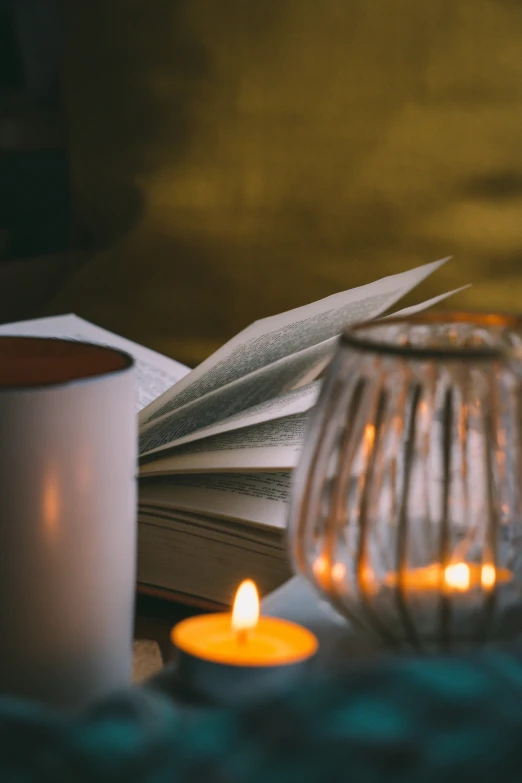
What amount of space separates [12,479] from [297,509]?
0.09 meters

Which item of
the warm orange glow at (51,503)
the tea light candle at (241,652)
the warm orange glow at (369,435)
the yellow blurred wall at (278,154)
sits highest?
the yellow blurred wall at (278,154)

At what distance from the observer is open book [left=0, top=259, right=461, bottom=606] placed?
47 centimetres

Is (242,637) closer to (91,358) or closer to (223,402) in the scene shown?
(91,358)

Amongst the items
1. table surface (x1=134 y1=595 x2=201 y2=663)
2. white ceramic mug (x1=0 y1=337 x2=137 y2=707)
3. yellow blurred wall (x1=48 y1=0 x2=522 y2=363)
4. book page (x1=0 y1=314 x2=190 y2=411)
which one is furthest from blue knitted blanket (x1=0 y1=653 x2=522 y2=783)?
yellow blurred wall (x1=48 y1=0 x2=522 y2=363)

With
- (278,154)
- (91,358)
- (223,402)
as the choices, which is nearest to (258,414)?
(223,402)

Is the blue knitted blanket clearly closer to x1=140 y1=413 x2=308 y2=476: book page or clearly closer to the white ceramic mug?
the white ceramic mug

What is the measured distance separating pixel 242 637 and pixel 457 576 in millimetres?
73

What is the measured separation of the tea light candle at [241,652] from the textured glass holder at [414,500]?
0.9 inches

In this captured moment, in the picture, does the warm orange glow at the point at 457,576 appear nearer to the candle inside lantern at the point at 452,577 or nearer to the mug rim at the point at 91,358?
the candle inside lantern at the point at 452,577

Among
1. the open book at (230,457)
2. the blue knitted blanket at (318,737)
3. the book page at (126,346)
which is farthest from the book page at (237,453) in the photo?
the blue knitted blanket at (318,737)

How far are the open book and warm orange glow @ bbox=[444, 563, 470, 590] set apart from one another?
0.15 meters

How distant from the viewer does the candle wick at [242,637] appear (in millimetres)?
316

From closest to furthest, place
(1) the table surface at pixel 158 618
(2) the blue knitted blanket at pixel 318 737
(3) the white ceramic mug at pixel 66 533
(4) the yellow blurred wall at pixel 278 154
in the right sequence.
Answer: (2) the blue knitted blanket at pixel 318 737
(3) the white ceramic mug at pixel 66 533
(1) the table surface at pixel 158 618
(4) the yellow blurred wall at pixel 278 154

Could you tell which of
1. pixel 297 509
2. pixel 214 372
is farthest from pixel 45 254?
pixel 297 509
